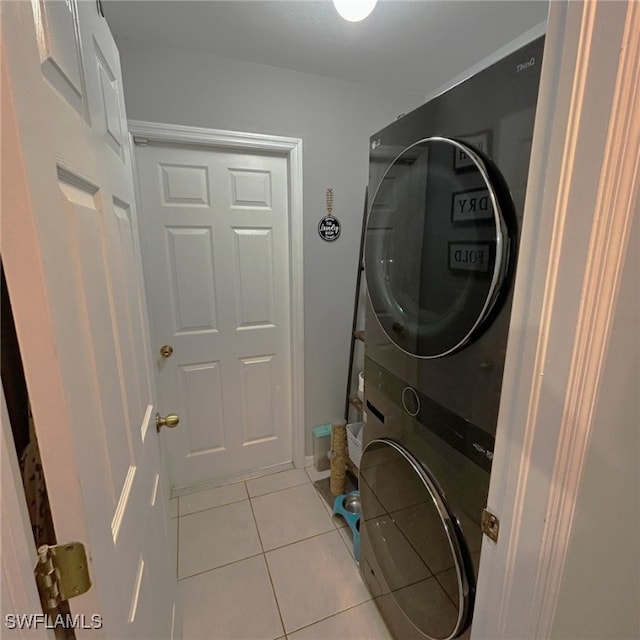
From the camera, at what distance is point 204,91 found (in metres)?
1.64

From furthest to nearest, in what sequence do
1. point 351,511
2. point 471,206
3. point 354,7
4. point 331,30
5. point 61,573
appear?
1. point 351,511
2. point 331,30
3. point 354,7
4. point 471,206
5. point 61,573

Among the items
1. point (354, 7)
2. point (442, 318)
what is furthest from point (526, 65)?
point (354, 7)

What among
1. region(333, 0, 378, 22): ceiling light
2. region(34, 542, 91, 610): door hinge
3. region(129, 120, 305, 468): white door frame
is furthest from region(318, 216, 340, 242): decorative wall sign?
region(34, 542, 91, 610): door hinge

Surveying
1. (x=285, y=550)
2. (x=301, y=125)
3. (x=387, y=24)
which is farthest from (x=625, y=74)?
(x=285, y=550)

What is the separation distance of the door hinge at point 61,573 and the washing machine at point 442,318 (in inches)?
29.8

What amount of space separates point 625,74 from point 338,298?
173cm

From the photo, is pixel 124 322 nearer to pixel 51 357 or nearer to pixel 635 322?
pixel 51 357

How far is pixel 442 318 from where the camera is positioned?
2.70 ft

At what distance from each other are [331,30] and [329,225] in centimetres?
88

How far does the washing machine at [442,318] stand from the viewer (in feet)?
A: 2.18

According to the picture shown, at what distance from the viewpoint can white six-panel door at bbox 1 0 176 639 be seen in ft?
1.23

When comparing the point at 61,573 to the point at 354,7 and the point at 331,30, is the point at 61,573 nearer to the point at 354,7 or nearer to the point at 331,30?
the point at 354,7

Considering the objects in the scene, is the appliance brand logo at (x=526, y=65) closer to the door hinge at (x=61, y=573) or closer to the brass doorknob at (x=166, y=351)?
the door hinge at (x=61, y=573)

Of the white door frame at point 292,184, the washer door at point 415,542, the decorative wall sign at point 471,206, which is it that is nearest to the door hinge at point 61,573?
the washer door at point 415,542
